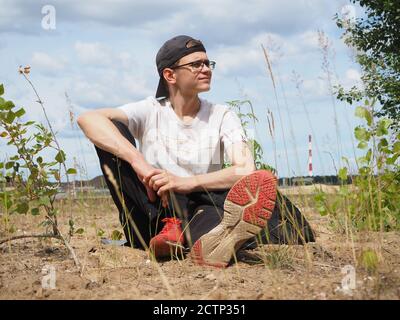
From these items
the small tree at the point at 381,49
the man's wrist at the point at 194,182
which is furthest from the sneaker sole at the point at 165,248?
the small tree at the point at 381,49

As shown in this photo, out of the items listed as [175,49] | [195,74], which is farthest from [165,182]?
[175,49]

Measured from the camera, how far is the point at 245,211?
2.56m

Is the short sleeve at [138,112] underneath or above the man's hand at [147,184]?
above

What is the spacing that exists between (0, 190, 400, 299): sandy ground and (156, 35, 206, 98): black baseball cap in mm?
1092

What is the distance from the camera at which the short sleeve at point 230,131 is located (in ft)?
10.7

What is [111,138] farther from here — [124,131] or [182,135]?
[182,135]

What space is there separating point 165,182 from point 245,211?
504 millimetres

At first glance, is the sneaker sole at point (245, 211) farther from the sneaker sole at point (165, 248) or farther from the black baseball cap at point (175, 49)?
the black baseball cap at point (175, 49)

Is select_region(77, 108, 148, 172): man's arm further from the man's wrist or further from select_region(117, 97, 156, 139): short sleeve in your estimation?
the man's wrist

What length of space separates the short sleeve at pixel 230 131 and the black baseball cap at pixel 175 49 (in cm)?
41

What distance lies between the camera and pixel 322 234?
4219mm

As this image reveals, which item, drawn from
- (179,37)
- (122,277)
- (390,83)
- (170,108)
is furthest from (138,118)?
(390,83)
